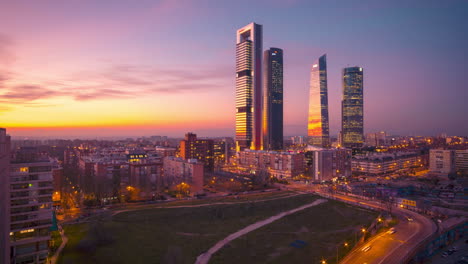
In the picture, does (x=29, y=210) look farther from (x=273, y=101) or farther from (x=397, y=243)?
(x=273, y=101)

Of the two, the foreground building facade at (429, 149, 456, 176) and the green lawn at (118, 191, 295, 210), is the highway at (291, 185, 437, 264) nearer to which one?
the green lawn at (118, 191, 295, 210)

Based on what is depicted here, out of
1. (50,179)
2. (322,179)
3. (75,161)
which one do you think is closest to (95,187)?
(50,179)

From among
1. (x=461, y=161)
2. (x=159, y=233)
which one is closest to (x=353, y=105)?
(x=461, y=161)

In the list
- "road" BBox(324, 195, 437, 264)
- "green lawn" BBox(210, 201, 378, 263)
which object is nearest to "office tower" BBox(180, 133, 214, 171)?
"green lawn" BBox(210, 201, 378, 263)

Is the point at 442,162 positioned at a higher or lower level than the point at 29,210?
lower

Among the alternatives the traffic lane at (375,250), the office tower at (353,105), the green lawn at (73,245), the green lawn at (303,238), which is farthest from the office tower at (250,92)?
the green lawn at (73,245)

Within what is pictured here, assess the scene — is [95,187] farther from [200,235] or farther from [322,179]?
[322,179]
